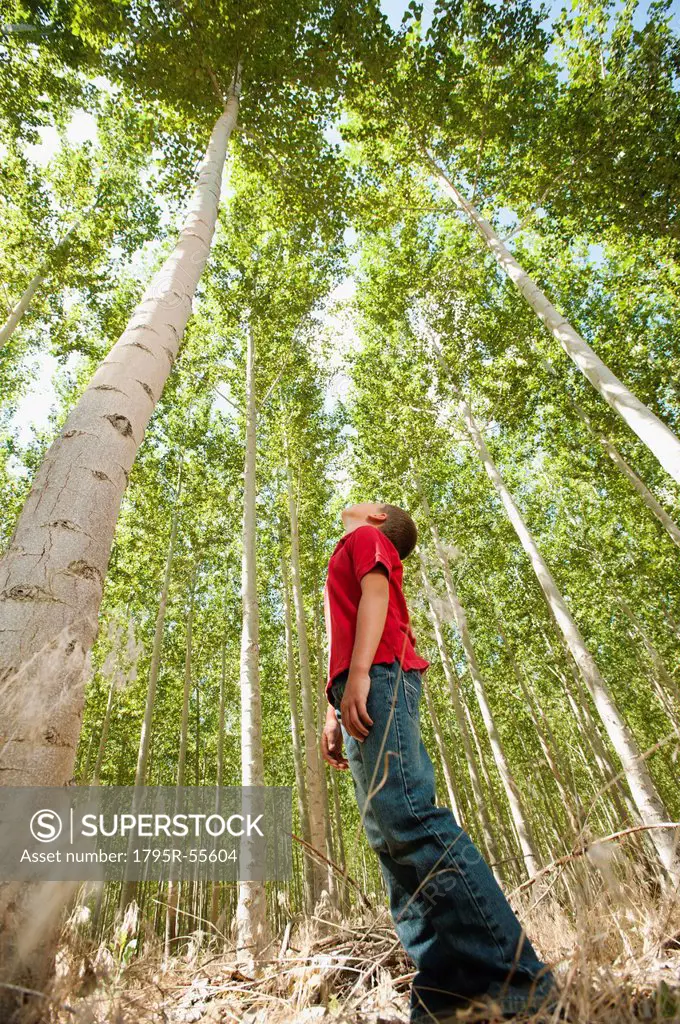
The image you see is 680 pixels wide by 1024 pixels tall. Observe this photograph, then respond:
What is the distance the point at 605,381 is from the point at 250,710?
5.46m

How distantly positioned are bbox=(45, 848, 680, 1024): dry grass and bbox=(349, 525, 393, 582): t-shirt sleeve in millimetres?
965

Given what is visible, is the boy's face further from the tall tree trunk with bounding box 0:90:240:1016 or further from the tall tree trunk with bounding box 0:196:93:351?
the tall tree trunk with bounding box 0:196:93:351

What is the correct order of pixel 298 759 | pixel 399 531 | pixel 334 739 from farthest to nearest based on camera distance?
pixel 298 759
pixel 399 531
pixel 334 739

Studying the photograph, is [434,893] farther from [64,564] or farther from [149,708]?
[149,708]

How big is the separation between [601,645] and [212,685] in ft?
44.8

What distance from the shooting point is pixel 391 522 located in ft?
7.22

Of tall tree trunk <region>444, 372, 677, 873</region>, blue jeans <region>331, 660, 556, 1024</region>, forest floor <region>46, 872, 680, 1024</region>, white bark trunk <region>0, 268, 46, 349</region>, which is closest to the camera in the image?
forest floor <region>46, 872, 680, 1024</region>

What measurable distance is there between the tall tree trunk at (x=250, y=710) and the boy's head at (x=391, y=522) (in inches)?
73.0

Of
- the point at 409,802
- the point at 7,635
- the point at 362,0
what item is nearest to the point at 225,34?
the point at 362,0

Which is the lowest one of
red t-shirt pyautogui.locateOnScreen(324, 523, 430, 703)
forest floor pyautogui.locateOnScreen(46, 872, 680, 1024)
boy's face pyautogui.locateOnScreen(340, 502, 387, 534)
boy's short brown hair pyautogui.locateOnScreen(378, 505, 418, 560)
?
forest floor pyautogui.locateOnScreen(46, 872, 680, 1024)

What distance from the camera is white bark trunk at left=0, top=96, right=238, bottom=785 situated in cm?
110

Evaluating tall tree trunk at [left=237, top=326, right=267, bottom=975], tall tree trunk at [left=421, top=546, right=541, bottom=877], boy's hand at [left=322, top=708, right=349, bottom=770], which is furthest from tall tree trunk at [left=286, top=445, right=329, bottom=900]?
boy's hand at [left=322, top=708, right=349, bottom=770]

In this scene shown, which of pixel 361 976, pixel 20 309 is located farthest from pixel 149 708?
pixel 361 976

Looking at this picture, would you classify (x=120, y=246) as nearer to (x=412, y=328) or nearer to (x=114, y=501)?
(x=412, y=328)
